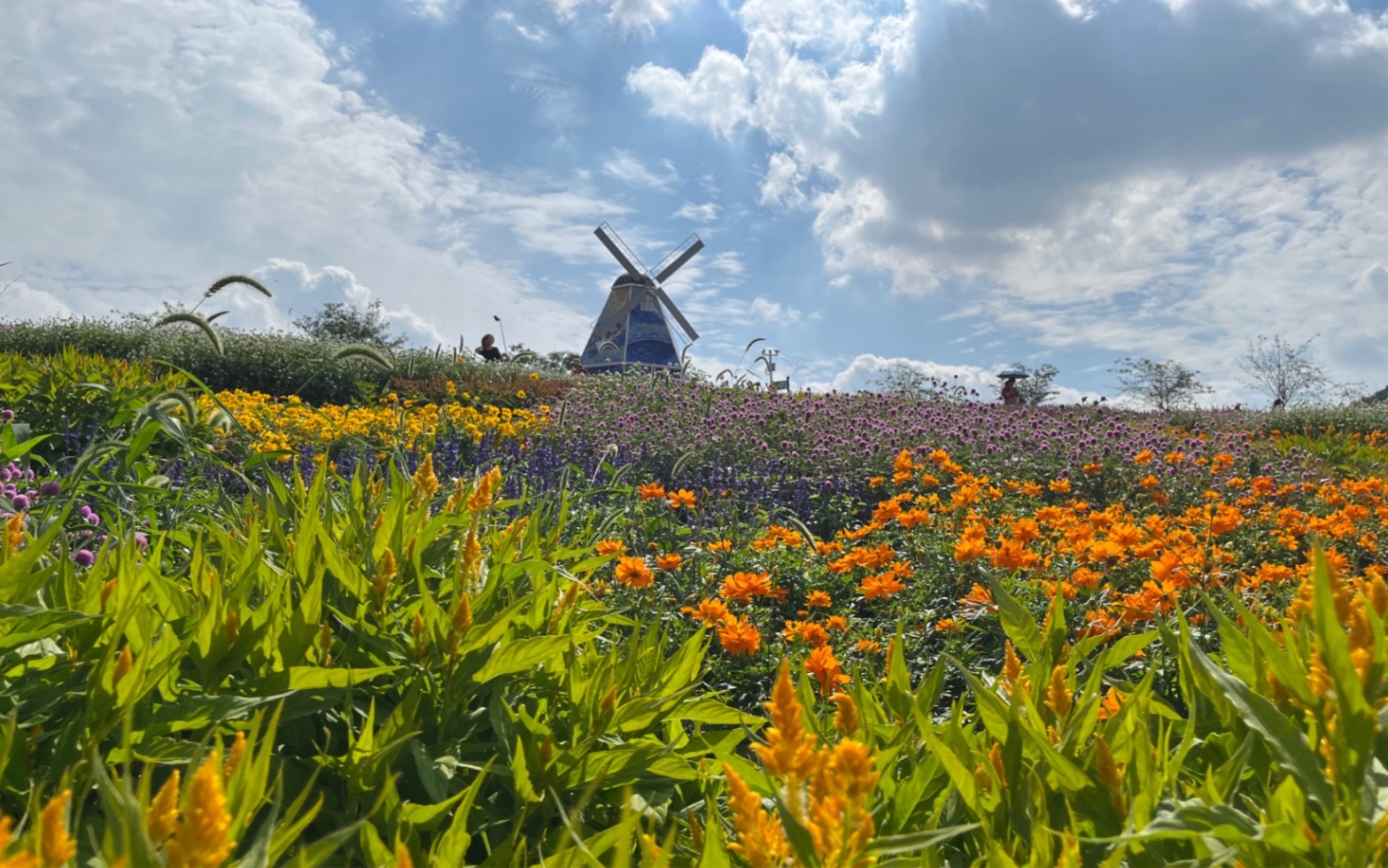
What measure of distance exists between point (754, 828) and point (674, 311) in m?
35.2

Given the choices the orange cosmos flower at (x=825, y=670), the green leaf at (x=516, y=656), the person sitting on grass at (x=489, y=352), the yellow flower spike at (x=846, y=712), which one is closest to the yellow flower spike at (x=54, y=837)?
the yellow flower spike at (x=846, y=712)

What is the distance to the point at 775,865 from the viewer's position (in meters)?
0.71

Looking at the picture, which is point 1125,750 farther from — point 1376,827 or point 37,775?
point 37,775

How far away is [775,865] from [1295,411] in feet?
74.7

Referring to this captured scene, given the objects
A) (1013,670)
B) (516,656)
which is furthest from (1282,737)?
(516,656)

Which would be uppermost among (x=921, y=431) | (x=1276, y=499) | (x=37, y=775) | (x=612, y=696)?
(x=921, y=431)

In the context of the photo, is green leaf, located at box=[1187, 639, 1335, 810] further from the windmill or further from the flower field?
the windmill

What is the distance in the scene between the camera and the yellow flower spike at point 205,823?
534 mm

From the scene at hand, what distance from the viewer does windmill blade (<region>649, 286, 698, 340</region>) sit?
35.6m

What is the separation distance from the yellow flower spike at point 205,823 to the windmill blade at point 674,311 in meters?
35.2

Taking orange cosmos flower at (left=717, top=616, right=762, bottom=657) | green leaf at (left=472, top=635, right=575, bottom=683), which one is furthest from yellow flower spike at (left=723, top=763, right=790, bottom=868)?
orange cosmos flower at (left=717, top=616, right=762, bottom=657)

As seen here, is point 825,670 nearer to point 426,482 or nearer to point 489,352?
point 426,482

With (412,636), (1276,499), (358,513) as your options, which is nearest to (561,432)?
(1276,499)

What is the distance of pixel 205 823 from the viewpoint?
1.80 feet
